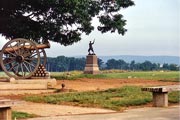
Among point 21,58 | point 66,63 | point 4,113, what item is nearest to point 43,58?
point 21,58

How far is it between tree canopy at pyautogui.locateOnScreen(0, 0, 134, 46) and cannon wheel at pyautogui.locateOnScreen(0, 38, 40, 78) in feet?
9.93

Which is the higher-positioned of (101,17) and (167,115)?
(101,17)

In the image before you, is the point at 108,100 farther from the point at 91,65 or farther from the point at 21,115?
the point at 91,65

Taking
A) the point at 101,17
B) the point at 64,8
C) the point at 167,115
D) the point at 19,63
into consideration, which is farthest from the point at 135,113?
the point at 101,17

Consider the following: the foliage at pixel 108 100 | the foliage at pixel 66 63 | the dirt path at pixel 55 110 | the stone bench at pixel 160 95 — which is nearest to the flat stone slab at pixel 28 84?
the foliage at pixel 108 100

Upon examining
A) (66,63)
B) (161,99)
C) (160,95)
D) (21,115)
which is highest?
(66,63)

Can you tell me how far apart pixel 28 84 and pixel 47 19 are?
6.35 metres

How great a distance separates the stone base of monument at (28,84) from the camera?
17188 mm

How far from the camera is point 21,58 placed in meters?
18.8

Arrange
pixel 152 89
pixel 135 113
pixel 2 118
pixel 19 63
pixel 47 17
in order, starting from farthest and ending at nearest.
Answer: pixel 47 17 < pixel 19 63 < pixel 152 89 < pixel 135 113 < pixel 2 118

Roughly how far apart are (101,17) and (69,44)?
3036mm

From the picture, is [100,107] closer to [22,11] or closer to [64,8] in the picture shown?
[64,8]

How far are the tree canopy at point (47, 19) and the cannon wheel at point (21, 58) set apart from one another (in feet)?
9.93

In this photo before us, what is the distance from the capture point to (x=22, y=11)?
23438 millimetres
